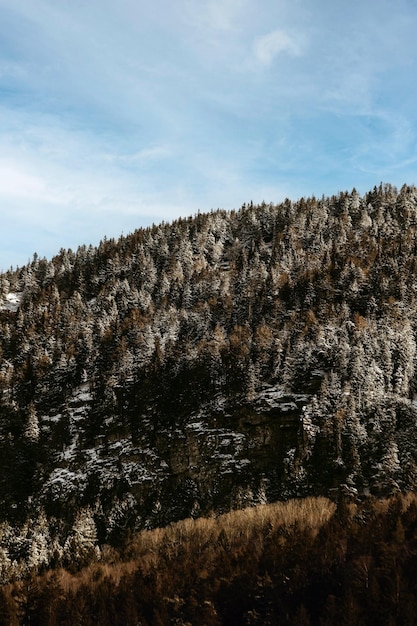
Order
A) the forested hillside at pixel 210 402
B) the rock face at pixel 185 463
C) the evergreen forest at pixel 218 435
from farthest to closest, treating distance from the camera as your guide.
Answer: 1. the rock face at pixel 185 463
2. the forested hillside at pixel 210 402
3. the evergreen forest at pixel 218 435

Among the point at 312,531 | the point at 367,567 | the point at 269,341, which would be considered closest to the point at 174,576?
the point at 312,531

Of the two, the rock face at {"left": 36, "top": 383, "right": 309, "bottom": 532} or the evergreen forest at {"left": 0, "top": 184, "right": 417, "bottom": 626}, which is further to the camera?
the rock face at {"left": 36, "top": 383, "right": 309, "bottom": 532}

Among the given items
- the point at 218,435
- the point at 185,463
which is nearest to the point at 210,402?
the point at 218,435

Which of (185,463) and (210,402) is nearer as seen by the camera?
(185,463)

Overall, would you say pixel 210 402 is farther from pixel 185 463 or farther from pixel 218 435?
pixel 185 463

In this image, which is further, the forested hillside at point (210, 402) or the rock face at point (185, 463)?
the rock face at point (185, 463)

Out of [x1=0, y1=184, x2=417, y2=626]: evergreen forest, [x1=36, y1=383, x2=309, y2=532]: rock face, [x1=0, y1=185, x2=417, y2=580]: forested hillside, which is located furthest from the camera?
[x1=36, y1=383, x2=309, y2=532]: rock face

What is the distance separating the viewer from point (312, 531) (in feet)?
126

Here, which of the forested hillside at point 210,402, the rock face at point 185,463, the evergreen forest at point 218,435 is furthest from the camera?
the rock face at point 185,463

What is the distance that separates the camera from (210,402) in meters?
116

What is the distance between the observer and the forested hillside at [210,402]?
9112 cm

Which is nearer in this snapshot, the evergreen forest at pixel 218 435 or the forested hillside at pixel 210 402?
the evergreen forest at pixel 218 435

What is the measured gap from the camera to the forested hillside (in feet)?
299

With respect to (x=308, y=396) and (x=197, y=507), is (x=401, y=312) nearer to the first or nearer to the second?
(x=308, y=396)
